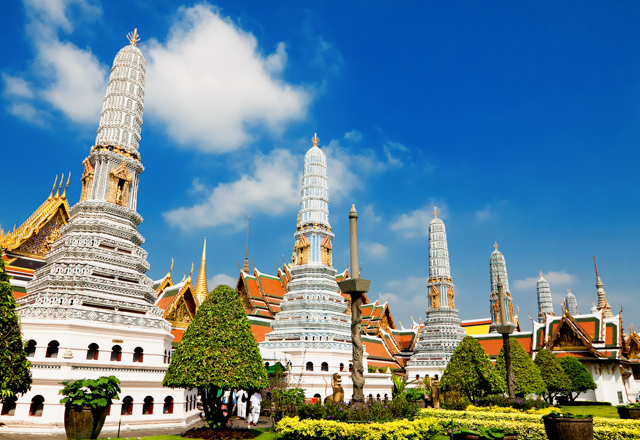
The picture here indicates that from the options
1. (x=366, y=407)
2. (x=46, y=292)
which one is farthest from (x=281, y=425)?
(x=46, y=292)

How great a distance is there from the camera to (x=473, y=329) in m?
63.3

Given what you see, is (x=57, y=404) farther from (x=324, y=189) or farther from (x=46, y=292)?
(x=324, y=189)

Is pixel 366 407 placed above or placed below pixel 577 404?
above

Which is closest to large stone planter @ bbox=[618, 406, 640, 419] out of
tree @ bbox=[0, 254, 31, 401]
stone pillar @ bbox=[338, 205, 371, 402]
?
stone pillar @ bbox=[338, 205, 371, 402]

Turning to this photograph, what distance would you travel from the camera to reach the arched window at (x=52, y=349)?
16438 mm

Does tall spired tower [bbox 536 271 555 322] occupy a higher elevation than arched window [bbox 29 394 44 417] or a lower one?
higher

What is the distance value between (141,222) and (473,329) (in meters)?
52.2

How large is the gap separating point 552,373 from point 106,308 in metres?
27.6

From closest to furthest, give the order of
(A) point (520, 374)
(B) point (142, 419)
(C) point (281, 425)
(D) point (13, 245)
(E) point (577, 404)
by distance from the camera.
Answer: (C) point (281, 425) < (B) point (142, 419) < (D) point (13, 245) < (A) point (520, 374) < (E) point (577, 404)

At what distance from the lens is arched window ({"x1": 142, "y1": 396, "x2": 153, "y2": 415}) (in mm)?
17344

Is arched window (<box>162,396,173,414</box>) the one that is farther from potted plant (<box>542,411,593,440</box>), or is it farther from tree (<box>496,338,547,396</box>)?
tree (<box>496,338,547,396</box>)

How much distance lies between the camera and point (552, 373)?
30719 mm

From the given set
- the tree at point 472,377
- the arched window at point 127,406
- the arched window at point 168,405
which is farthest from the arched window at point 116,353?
the tree at point 472,377

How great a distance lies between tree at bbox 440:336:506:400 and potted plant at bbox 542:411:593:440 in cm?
1213
